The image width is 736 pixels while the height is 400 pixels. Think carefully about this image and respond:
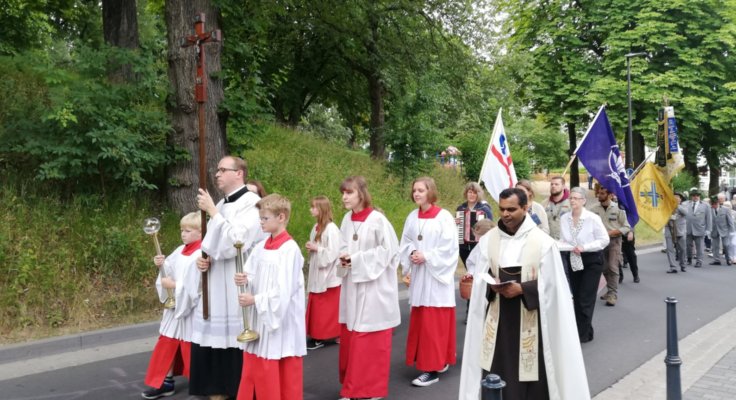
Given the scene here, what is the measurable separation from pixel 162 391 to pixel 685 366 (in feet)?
17.2

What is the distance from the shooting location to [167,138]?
9641 mm

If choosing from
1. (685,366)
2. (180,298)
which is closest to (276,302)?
(180,298)

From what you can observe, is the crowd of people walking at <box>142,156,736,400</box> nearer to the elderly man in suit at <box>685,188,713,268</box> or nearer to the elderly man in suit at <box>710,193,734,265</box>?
the elderly man in suit at <box>685,188,713,268</box>

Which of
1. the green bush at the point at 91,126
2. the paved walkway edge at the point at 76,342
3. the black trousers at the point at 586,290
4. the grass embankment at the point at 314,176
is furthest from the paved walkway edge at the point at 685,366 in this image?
the green bush at the point at 91,126

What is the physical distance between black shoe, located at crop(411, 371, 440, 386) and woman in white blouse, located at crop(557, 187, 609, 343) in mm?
2424

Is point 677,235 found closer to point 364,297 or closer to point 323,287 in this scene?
point 323,287

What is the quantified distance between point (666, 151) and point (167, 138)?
602 inches

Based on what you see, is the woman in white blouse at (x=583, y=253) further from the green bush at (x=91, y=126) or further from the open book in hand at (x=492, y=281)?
the green bush at (x=91, y=126)

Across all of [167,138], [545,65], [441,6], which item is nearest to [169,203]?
[167,138]

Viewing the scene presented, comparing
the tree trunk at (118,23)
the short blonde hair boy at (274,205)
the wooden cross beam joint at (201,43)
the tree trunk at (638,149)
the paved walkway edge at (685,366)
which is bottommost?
the paved walkway edge at (685,366)

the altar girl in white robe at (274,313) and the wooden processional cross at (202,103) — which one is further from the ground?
the wooden processional cross at (202,103)

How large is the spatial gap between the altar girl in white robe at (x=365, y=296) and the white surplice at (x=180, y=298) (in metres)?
1.33

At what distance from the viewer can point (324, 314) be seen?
7090 mm

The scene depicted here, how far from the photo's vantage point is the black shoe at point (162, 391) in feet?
17.1
